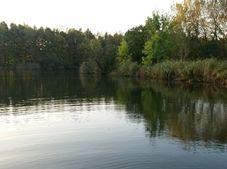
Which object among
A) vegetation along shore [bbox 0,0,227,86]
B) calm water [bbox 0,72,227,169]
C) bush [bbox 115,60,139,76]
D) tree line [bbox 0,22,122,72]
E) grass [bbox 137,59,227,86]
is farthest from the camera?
tree line [bbox 0,22,122,72]

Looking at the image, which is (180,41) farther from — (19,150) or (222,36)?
(19,150)

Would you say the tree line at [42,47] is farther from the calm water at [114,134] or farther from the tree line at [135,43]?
the calm water at [114,134]

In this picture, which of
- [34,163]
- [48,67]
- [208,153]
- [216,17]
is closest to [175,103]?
[208,153]

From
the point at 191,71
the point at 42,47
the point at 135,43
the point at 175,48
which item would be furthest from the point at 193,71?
the point at 42,47

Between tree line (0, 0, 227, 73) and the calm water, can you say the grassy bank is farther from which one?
the calm water

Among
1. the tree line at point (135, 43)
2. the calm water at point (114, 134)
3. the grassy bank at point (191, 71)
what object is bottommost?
the calm water at point (114, 134)

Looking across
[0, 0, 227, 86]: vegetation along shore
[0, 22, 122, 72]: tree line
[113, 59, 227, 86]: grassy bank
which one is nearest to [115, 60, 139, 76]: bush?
[0, 0, 227, 86]: vegetation along shore

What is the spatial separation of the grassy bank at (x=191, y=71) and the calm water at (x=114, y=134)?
24275 millimetres

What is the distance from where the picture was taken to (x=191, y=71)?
74.2m

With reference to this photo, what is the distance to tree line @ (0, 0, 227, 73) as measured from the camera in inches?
3238

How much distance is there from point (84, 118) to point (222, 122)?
10397 mm

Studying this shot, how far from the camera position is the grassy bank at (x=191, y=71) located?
2650 inches

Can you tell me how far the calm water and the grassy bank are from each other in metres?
24.3

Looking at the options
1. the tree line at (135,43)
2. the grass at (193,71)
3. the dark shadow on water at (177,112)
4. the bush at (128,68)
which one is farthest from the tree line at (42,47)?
the dark shadow on water at (177,112)
